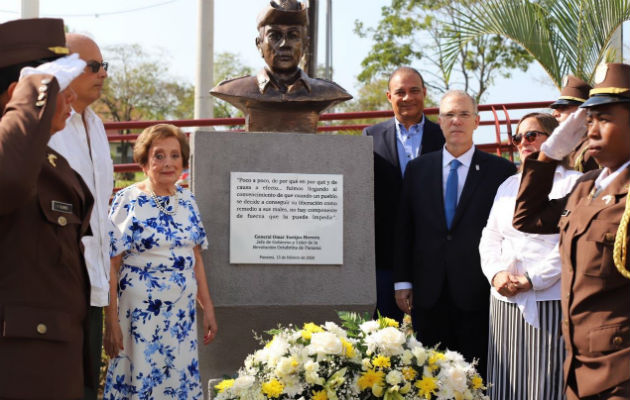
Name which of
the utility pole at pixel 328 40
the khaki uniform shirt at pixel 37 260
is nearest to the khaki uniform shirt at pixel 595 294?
the khaki uniform shirt at pixel 37 260

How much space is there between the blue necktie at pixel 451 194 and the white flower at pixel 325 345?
1474 mm

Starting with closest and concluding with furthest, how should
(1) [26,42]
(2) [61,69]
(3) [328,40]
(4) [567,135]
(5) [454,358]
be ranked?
1. (2) [61,69]
2. (1) [26,42]
3. (4) [567,135]
4. (5) [454,358]
5. (3) [328,40]

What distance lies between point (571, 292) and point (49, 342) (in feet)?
6.33

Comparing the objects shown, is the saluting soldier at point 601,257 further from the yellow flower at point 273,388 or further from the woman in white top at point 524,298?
the yellow flower at point 273,388

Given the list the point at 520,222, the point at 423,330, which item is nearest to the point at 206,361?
the point at 423,330

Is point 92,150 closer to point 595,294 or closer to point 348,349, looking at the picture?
point 348,349

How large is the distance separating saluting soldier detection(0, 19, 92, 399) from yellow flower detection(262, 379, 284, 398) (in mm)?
983

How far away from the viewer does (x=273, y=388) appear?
3.45m

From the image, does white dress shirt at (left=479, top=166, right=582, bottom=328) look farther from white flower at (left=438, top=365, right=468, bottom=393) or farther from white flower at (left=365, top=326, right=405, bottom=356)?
white flower at (left=365, top=326, right=405, bottom=356)

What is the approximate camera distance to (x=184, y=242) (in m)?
4.21

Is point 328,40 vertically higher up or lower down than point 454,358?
higher up

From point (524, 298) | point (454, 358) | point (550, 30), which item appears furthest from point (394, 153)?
point (550, 30)

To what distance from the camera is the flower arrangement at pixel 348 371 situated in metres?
3.47

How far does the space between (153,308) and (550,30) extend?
6.21 metres
